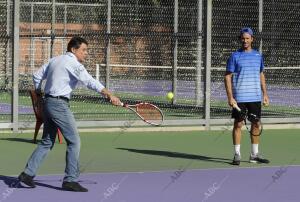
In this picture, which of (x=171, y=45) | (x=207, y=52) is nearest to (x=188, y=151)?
(x=207, y=52)

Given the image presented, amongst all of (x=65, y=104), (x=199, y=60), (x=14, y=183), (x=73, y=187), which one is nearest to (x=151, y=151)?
(x=14, y=183)

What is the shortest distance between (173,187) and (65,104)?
1548 millimetres

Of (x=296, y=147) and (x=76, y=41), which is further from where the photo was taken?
(x=296, y=147)

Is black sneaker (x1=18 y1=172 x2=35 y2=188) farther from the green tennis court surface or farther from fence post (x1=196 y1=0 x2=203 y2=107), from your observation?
fence post (x1=196 y1=0 x2=203 y2=107)

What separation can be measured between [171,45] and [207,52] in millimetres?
3194

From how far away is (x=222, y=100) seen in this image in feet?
73.0

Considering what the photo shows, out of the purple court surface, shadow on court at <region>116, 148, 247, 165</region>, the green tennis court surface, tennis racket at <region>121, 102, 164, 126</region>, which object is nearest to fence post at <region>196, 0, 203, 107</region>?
the green tennis court surface

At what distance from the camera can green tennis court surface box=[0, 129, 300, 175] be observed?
1141cm

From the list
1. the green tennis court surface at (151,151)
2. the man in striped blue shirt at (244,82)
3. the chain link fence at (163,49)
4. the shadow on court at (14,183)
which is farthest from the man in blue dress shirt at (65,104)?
the chain link fence at (163,49)

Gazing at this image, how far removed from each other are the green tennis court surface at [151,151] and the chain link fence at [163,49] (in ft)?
4.51

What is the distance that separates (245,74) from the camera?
11.5 meters

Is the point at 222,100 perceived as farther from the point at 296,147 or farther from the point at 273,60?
the point at 296,147

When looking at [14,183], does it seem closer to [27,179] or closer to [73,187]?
[27,179]

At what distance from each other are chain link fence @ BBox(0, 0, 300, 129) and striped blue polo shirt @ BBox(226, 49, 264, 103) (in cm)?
506
